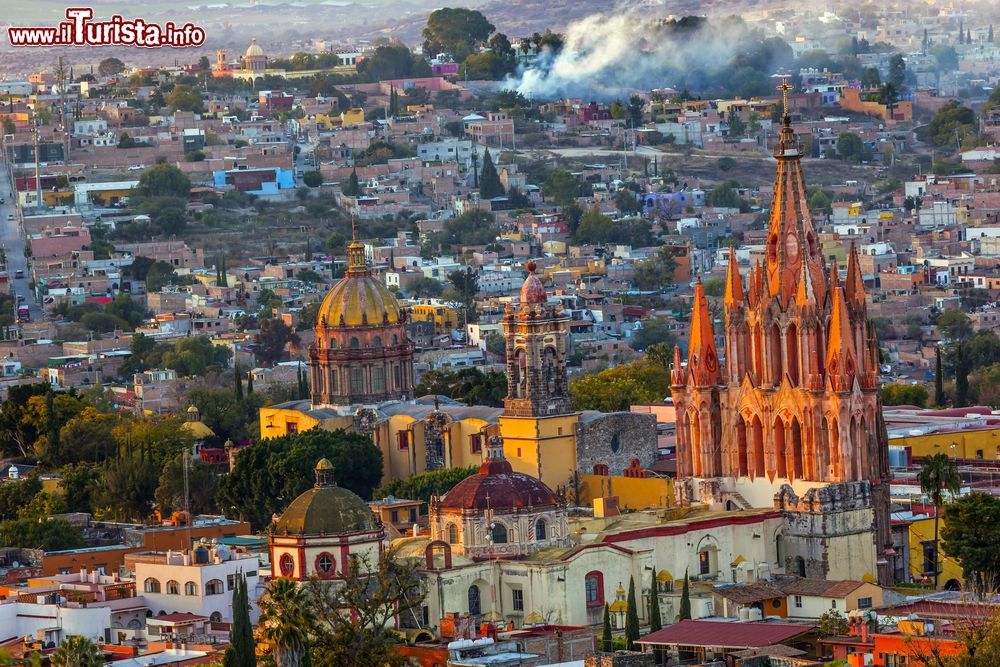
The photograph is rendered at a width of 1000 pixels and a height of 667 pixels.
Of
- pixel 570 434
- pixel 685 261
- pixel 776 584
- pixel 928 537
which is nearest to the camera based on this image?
pixel 776 584

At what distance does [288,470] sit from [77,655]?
108 feet

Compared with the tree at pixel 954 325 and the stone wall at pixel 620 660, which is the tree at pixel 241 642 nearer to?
the stone wall at pixel 620 660

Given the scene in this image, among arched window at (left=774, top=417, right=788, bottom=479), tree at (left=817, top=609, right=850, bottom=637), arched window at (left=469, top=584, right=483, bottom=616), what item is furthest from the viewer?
arched window at (left=774, top=417, right=788, bottom=479)

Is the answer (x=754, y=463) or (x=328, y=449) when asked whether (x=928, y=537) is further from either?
(x=328, y=449)

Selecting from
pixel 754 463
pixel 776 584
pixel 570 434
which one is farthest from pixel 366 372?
pixel 776 584

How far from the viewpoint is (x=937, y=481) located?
277 ft

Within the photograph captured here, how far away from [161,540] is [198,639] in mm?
15088

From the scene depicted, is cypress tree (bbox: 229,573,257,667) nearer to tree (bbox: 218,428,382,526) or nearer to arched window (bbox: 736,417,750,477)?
arched window (bbox: 736,417,750,477)

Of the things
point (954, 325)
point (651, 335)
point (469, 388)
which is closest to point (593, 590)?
point (469, 388)

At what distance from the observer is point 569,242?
7741 inches

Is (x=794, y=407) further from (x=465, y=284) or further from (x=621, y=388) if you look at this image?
(x=465, y=284)

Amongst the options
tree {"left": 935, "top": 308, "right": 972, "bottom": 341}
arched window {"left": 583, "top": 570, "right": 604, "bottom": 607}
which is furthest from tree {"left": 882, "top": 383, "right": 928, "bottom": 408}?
arched window {"left": 583, "top": 570, "right": 604, "bottom": 607}

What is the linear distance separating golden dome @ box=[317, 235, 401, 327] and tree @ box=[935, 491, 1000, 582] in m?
29.4

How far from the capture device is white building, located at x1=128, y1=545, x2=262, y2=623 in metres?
80.8
